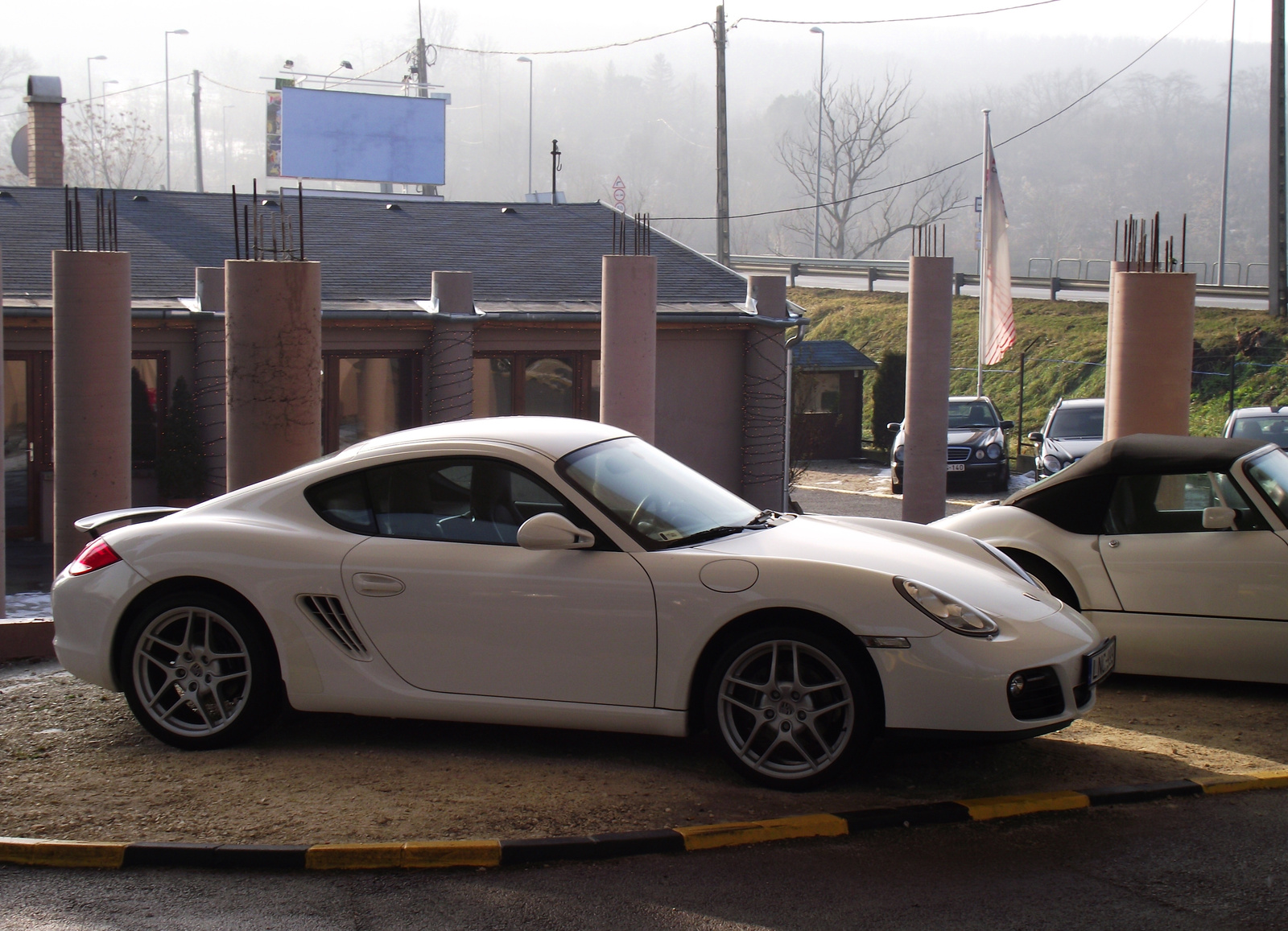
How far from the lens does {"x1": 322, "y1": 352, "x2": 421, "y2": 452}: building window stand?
18.4 metres

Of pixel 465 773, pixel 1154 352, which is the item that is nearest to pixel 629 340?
pixel 1154 352

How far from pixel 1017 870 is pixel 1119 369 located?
732 cm

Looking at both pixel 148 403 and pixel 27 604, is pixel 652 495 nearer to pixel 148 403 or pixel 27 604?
pixel 27 604

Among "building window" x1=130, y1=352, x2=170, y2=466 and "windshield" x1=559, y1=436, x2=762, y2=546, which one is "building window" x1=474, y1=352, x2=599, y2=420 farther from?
"windshield" x1=559, y1=436, x2=762, y2=546

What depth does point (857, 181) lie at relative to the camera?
90812mm

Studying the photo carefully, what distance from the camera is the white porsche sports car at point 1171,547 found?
21.6ft

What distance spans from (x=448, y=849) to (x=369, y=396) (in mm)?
14734

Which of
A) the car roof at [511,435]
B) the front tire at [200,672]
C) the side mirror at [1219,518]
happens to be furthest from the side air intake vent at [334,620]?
the side mirror at [1219,518]

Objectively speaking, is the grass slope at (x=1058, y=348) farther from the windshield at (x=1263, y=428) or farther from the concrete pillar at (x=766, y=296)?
the concrete pillar at (x=766, y=296)

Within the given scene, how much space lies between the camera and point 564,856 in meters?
4.43

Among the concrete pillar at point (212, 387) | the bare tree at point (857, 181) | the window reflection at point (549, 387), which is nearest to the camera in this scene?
the concrete pillar at point (212, 387)

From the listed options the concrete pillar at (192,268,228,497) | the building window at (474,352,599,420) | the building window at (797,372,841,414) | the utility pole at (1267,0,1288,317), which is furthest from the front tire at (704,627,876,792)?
the building window at (797,372,841,414)

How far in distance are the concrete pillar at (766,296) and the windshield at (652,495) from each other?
13491 mm

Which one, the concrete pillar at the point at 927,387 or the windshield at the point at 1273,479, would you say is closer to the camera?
the windshield at the point at 1273,479
